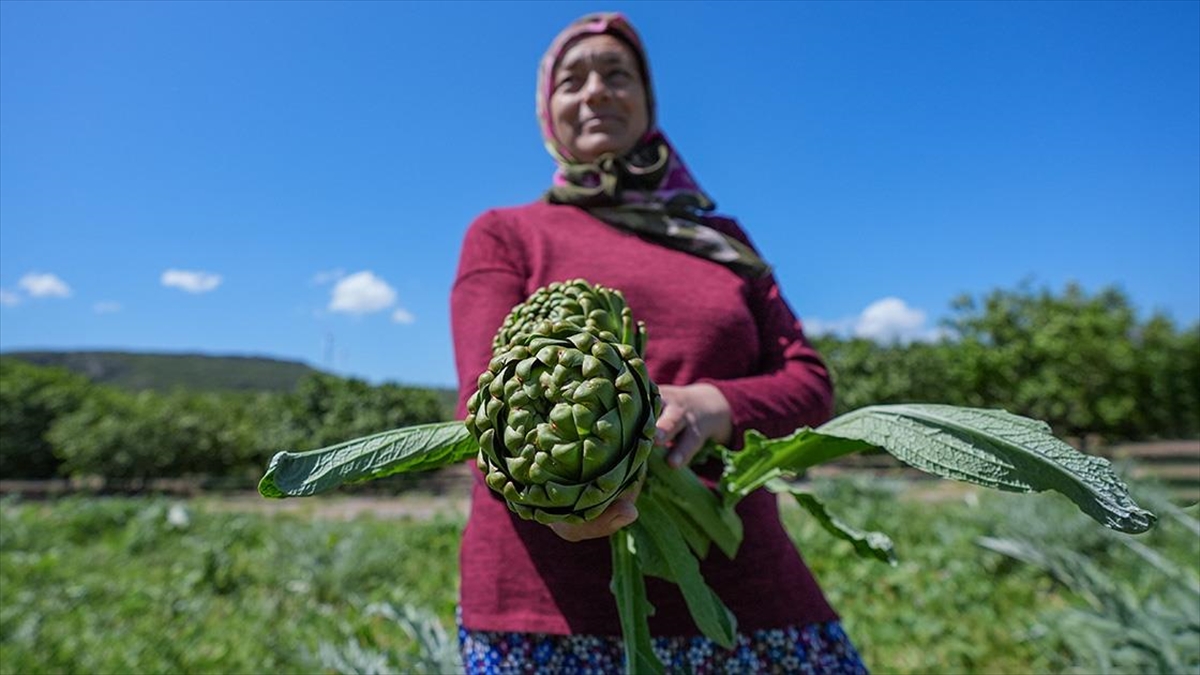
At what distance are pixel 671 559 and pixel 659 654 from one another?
1.18 feet

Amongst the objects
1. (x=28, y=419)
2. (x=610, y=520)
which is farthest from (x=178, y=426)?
(x=610, y=520)

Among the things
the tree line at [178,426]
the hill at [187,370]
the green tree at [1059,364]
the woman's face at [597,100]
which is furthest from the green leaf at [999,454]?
the hill at [187,370]

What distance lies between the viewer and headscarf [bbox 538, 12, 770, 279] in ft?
5.10

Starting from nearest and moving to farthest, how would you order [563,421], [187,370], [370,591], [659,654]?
[563,421]
[659,654]
[370,591]
[187,370]

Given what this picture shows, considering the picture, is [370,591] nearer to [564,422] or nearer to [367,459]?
[367,459]

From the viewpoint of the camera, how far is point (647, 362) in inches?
54.7

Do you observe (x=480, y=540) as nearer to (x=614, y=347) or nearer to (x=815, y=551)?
(x=614, y=347)

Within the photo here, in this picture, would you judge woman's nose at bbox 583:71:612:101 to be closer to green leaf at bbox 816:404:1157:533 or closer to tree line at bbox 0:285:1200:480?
green leaf at bbox 816:404:1157:533

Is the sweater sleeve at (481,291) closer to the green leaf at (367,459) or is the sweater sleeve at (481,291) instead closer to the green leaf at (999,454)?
the green leaf at (367,459)

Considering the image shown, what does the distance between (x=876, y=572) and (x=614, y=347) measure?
12.3 feet

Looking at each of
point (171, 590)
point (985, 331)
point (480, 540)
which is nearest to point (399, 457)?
point (480, 540)

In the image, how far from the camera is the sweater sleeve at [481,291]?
1257 millimetres

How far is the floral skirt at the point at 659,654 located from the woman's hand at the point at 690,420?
39 cm

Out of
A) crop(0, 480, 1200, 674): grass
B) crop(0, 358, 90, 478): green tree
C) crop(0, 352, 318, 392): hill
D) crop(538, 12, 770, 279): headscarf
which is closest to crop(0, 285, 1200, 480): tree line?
crop(0, 358, 90, 478): green tree
